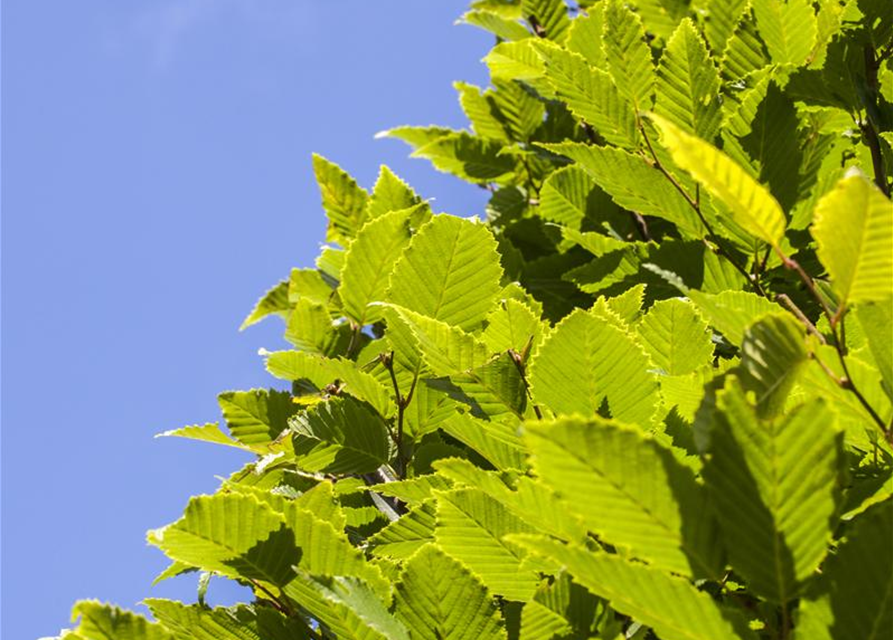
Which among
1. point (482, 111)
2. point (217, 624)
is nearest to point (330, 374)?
point (217, 624)

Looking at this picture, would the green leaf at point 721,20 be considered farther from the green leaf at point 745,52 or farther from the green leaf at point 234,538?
the green leaf at point 234,538

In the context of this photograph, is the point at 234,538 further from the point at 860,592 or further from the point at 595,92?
the point at 595,92

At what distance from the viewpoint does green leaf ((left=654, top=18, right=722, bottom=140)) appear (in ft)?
6.31

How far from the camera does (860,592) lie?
0.83 metres

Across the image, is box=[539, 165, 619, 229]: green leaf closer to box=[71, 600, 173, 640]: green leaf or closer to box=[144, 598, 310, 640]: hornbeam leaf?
box=[144, 598, 310, 640]: hornbeam leaf

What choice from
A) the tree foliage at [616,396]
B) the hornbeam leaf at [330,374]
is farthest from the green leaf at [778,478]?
the hornbeam leaf at [330,374]

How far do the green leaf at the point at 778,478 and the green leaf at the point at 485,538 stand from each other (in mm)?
455

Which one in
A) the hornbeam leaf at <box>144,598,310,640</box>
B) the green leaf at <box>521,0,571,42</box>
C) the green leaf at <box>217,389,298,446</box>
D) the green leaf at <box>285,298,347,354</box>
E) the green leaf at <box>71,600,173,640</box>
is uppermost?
the green leaf at <box>521,0,571,42</box>

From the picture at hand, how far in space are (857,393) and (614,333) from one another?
31 cm

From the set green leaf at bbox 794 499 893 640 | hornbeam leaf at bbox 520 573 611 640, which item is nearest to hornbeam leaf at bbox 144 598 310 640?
hornbeam leaf at bbox 520 573 611 640

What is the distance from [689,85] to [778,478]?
1291 mm

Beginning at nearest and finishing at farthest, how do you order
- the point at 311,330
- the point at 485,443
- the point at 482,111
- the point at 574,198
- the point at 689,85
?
the point at 485,443, the point at 689,85, the point at 311,330, the point at 574,198, the point at 482,111

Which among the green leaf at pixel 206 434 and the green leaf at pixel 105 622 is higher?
the green leaf at pixel 206 434

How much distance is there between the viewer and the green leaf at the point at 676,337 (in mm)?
1507
